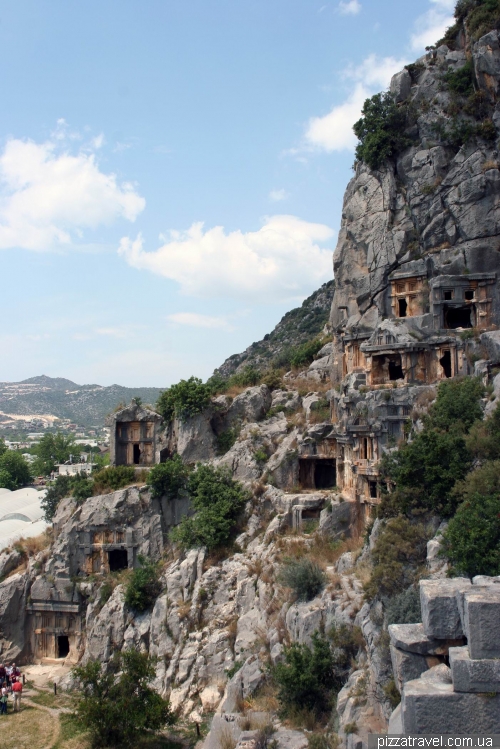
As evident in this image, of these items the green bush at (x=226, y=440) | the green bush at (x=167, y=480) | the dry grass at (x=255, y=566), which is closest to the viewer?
the dry grass at (x=255, y=566)

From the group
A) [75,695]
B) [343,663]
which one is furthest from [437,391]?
[75,695]

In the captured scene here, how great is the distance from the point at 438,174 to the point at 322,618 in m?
24.5

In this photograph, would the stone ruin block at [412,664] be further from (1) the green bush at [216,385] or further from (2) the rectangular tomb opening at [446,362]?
(1) the green bush at [216,385]

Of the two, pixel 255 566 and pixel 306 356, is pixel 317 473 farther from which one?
pixel 306 356

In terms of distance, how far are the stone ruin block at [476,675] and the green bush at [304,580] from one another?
10.7 metres

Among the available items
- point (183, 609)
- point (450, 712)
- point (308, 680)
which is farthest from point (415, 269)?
point (450, 712)

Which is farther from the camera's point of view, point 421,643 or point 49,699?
point 49,699

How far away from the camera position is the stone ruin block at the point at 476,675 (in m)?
8.64

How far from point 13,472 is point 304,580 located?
2276 inches

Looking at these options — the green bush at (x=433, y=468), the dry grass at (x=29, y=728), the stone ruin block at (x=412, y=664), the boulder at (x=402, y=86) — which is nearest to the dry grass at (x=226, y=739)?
the green bush at (x=433, y=468)

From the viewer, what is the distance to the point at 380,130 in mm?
34719

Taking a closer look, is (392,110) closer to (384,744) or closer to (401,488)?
(401,488)

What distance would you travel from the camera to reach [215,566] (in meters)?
27.5

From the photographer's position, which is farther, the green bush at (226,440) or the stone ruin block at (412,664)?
the green bush at (226,440)
